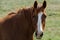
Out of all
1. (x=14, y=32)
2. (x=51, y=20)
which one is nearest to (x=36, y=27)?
(x=14, y=32)

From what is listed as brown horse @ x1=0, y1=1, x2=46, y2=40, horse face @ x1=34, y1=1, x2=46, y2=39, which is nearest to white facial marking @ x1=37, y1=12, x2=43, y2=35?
horse face @ x1=34, y1=1, x2=46, y2=39

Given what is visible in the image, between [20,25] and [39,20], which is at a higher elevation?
[39,20]

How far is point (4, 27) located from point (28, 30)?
0.64 m

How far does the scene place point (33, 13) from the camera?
643 centimetres

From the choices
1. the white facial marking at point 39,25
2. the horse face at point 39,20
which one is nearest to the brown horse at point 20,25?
the horse face at point 39,20

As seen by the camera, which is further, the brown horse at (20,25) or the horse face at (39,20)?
the brown horse at (20,25)

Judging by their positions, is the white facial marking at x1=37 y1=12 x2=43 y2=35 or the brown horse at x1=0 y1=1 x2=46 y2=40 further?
the brown horse at x1=0 y1=1 x2=46 y2=40

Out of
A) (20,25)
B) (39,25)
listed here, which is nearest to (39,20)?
(39,25)

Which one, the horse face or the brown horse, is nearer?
the horse face

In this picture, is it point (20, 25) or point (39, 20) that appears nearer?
point (39, 20)

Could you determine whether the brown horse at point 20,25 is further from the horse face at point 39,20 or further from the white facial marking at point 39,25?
the white facial marking at point 39,25

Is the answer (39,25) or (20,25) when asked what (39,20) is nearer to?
(39,25)

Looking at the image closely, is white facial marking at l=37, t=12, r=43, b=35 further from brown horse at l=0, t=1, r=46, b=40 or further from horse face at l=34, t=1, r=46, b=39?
brown horse at l=0, t=1, r=46, b=40

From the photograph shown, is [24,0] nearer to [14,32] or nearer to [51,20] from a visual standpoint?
[51,20]
